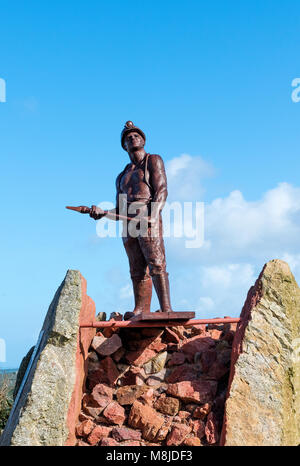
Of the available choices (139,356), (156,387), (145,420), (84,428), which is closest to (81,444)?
(84,428)

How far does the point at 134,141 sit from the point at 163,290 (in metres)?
2.15

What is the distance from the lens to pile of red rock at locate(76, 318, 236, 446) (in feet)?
17.9

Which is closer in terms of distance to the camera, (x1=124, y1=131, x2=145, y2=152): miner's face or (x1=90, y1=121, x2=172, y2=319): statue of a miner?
(x1=90, y1=121, x2=172, y2=319): statue of a miner

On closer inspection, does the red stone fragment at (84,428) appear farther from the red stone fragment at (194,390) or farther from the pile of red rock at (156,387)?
the red stone fragment at (194,390)

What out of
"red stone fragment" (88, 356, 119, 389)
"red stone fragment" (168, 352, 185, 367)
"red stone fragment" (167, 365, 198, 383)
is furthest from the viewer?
"red stone fragment" (168, 352, 185, 367)

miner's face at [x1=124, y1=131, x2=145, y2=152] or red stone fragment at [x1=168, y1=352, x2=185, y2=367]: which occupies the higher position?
miner's face at [x1=124, y1=131, x2=145, y2=152]

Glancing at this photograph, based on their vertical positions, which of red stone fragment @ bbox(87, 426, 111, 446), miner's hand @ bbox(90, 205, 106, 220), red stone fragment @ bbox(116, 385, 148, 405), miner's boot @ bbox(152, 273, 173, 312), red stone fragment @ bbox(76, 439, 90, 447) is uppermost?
miner's hand @ bbox(90, 205, 106, 220)

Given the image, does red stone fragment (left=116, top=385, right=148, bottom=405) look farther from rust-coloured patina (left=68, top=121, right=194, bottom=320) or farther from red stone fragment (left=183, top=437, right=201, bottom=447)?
rust-coloured patina (left=68, top=121, right=194, bottom=320)

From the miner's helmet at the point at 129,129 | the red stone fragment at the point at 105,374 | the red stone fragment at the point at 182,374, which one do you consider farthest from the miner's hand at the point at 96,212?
the red stone fragment at the point at 182,374

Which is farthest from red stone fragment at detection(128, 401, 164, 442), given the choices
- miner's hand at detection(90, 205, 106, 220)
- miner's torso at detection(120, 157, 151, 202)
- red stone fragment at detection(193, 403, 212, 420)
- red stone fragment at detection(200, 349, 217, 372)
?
miner's torso at detection(120, 157, 151, 202)

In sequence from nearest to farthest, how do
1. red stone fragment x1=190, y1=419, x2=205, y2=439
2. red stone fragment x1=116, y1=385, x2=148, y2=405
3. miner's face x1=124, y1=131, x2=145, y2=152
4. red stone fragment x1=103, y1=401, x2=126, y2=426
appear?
red stone fragment x1=190, y1=419, x2=205, y2=439 → red stone fragment x1=103, y1=401, x2=126, y2=426 → red stone fragment x1=116, y1=385, x2=148, y2=405 → miner's face x1=124, y1=131, x2=145, y2=152

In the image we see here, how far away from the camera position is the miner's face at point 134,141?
726 centimetres

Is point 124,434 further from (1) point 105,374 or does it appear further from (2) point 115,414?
(1) point 105,374

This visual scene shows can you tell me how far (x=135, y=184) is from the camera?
7.07m
